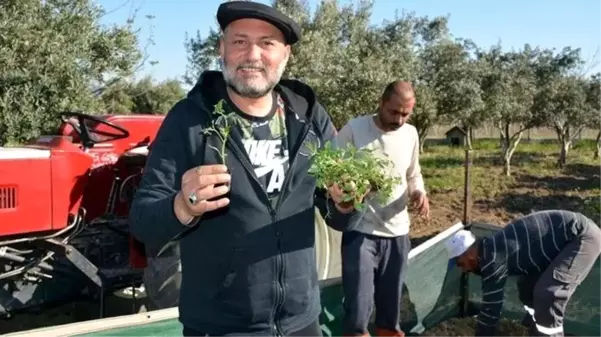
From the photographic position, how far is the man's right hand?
161 centimetres

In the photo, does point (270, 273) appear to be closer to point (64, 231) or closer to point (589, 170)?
point (64, 231)

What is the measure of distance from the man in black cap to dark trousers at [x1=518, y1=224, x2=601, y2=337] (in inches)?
110

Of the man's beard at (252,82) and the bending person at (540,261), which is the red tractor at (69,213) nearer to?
the bending person at (540,261)

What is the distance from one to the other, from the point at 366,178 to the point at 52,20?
739 centimetres

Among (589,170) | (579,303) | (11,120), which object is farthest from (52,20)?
(589,170)

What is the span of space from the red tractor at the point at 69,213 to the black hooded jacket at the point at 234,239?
8.32 feet

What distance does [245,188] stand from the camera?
191cm

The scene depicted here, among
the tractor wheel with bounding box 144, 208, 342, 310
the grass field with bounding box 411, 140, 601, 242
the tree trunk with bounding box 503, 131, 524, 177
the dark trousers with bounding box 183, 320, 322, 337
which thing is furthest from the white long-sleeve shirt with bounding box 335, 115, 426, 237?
the tree trunk with bounding box 503, 131, 524, 177

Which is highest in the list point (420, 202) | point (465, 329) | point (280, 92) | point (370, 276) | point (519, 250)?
point (280, 92)

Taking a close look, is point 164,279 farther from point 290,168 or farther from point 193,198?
point 193,198

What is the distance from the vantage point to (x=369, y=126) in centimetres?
413

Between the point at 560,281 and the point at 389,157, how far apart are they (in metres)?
1.44

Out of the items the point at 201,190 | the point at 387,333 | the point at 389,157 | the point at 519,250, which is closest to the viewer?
the point at 201,190

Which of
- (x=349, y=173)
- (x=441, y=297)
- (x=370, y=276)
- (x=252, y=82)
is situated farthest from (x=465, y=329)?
(x=252, y=82)
